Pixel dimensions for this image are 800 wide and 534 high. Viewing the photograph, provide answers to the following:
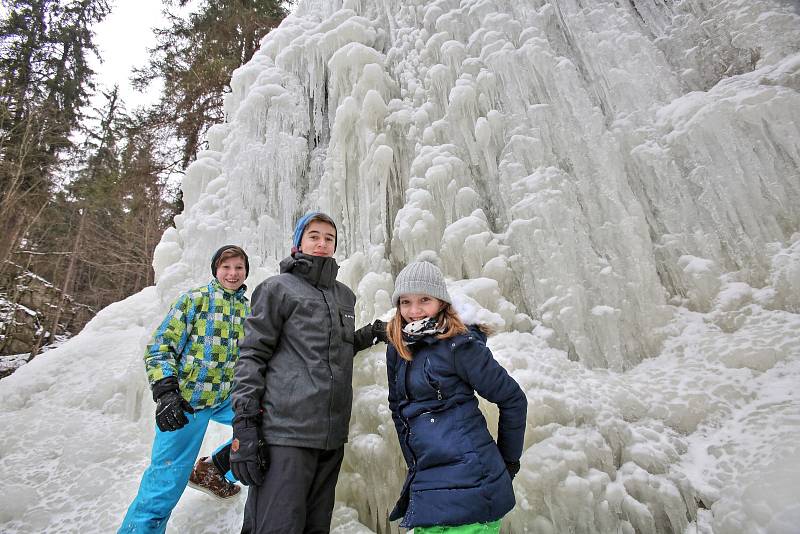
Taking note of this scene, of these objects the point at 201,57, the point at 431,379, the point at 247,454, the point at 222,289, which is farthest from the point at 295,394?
the point at 201,57

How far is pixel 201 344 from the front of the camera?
7.48ft

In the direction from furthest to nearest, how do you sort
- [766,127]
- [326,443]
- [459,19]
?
[459,19], [766,127], [326,443]

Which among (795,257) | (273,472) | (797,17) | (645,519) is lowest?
(645,519)

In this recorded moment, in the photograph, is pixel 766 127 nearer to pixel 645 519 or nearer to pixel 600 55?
pixel 600 55

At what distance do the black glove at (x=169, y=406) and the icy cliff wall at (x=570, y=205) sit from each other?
1.13 metres

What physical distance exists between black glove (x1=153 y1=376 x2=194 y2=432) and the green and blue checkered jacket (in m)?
0.08

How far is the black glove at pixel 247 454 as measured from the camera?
154cm

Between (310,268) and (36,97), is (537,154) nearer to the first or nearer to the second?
(310,268)

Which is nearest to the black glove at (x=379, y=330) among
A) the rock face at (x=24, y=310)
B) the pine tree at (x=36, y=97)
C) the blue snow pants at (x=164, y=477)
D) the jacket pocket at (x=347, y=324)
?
the jacket pocket at (x=347, y=324)

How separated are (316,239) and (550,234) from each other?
2.07 meters

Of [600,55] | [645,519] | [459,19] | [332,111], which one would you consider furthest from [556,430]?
[459,19]

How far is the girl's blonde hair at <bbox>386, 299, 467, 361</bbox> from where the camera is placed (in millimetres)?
1589

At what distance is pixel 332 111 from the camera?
4457 mm

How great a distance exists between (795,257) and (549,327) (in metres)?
1.70
